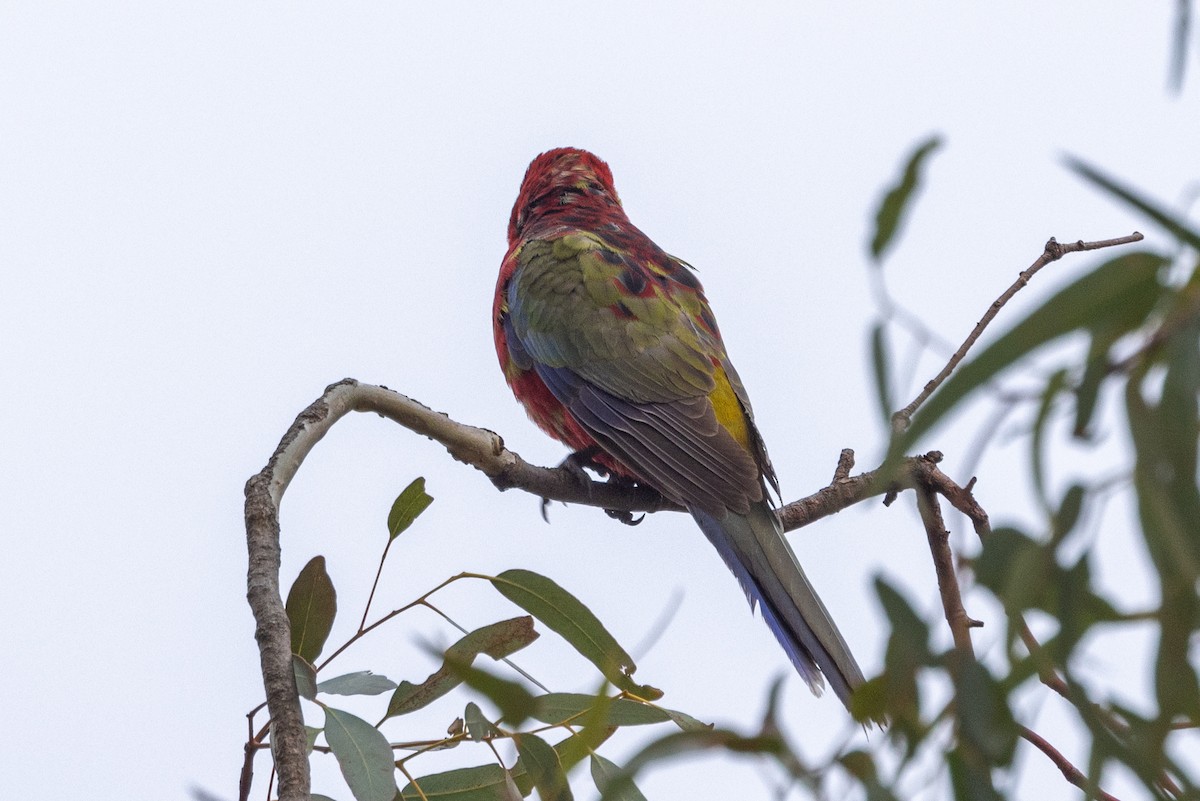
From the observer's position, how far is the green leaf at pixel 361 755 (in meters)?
1.80

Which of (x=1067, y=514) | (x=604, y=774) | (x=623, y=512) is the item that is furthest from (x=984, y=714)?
(x=623, y=512)

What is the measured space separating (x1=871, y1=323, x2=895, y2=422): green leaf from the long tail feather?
1.82m

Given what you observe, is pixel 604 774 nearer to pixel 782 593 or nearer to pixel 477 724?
pixel 477 724

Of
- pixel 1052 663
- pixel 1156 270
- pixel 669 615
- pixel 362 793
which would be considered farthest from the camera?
pixel 362 793

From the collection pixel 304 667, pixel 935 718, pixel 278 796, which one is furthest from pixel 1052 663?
pixel 304 667

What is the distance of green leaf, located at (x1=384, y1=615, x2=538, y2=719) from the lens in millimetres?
2055

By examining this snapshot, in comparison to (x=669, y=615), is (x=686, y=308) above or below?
above

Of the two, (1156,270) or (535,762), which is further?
(535,762)

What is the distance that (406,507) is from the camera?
2.39 meters

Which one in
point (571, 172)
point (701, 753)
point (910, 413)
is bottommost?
point (701, 753)

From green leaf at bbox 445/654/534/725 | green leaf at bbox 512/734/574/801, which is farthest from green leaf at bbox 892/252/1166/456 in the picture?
green leaf at bbox 512/734/574/801

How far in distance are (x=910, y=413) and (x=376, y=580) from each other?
4.32ft

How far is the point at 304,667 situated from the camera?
1888 mm

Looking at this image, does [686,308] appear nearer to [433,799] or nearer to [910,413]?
[910,413]
